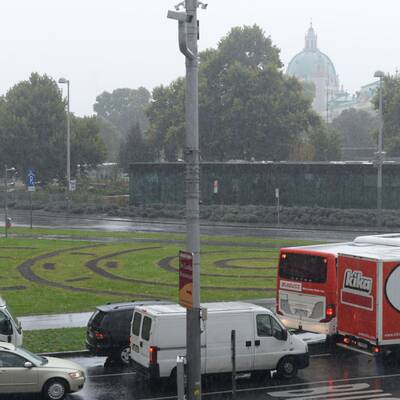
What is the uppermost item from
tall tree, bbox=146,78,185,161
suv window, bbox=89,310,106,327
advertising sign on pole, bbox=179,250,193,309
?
tall tree, bbox=146,78,185,161

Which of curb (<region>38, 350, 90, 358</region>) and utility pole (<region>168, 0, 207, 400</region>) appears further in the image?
curb (<region>38, 350, 90, 358</region>)

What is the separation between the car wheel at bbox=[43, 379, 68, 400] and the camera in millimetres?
17484

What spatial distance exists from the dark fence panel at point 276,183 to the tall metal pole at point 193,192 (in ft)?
168

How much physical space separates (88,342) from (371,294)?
23.3 feet

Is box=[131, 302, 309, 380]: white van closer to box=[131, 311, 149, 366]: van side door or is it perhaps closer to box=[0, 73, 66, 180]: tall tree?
box=[131, 311, 149, 366]: van side door

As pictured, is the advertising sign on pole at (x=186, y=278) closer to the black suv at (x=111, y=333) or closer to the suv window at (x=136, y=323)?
the suv window at (x=136, y=323)

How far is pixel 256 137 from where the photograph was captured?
90.2 metres

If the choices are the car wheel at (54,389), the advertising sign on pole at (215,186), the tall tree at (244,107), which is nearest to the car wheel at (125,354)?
the car wheel at (54,389)

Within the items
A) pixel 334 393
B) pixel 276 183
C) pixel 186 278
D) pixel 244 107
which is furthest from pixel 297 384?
pixel 244 107

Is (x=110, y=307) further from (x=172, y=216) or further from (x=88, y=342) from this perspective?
(x=172, y=216)

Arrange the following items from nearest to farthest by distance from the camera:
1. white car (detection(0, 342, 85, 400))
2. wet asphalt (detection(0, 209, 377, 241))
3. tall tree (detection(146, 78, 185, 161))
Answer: white car (detection(0, 342, 85, 400)), wet asphalt (detection(0, 209, 377, 241)), tall tree (detection(146, 78, 185, 161))

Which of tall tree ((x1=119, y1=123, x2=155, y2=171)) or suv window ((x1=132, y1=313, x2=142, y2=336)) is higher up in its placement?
tall tree ((x1=119, y1=123, x2=155, y2=171))

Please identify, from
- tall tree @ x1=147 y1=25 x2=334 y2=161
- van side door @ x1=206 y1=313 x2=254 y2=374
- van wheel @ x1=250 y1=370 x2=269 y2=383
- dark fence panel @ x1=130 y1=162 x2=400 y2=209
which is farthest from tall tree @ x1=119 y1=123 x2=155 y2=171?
van side door @ x1=206 y1=313 x2=254 y2=374

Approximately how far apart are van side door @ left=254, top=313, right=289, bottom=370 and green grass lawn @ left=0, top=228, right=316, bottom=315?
10122mm
